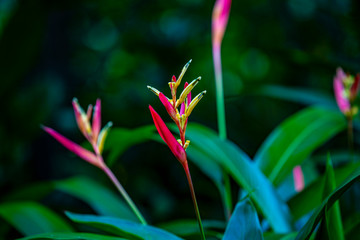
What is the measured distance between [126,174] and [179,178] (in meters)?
0.23

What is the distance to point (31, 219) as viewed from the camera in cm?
69

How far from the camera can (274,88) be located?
1067 millimetres

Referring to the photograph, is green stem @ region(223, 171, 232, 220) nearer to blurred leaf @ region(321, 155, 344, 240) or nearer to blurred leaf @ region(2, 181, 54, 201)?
blurred leaf @ region(321, 155, 344, 240)

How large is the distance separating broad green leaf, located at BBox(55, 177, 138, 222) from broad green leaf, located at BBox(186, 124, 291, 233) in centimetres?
21

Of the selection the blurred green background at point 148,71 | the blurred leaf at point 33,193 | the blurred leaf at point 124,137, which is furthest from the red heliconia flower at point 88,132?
the blurred green background at point 148,71

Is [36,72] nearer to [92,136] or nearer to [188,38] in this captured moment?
[188,38]

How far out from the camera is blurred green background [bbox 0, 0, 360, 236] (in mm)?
1296

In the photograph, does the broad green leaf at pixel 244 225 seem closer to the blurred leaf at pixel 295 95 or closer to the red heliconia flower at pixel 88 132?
the red heliconia flower at pixel 88 132

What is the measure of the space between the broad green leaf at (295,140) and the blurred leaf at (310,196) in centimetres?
5

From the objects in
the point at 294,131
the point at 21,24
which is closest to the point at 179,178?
the point at 21,24

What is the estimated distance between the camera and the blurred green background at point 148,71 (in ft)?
4.25

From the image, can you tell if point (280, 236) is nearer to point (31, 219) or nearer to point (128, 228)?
point (128, 228)

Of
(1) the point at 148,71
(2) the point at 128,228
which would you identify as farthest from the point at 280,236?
(1) the point at 148,71

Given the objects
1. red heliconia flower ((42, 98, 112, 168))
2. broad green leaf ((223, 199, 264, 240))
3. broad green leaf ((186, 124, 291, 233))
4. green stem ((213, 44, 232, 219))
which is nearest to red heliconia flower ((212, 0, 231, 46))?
green stem ((213, 44, 232, 219))
